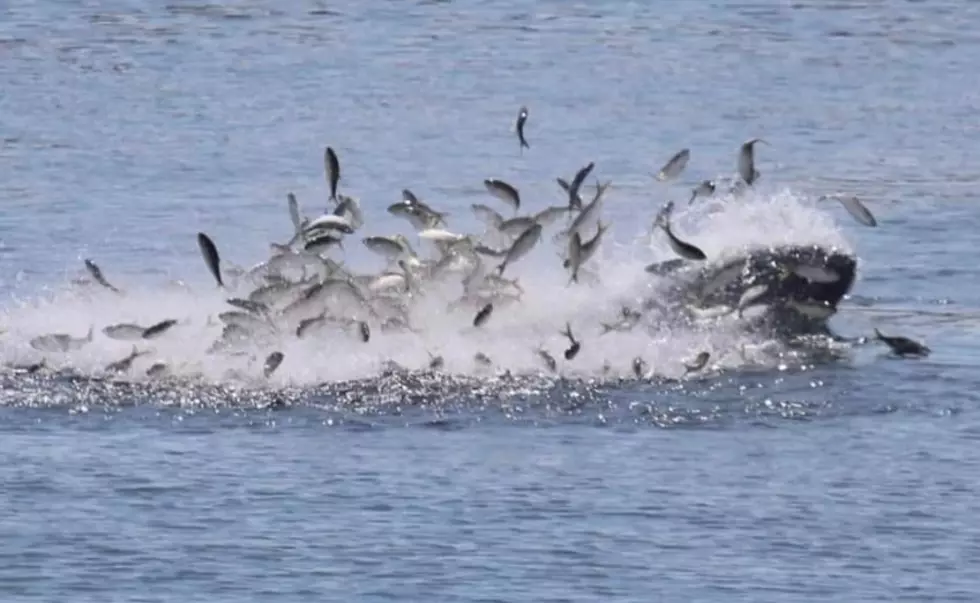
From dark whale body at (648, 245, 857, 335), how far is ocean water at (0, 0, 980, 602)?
17 centimetres

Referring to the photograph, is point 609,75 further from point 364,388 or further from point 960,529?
point 960,529

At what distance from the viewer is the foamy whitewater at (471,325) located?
53.8 ft

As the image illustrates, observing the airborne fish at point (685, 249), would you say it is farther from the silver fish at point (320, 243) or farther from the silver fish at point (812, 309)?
the silver fish at point (320, 243)

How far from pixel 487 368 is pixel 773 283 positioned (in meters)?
2.20

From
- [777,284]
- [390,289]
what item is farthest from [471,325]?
[777,284]

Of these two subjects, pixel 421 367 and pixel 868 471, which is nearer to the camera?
pixel 868 471

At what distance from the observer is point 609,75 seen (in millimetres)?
28484

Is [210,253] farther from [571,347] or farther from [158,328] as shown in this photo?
[571,347]

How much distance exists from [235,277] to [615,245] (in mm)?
3237

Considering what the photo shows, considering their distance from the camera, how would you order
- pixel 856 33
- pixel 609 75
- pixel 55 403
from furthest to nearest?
pixel 856 33 < pixel 609 75 < pixel 55 403

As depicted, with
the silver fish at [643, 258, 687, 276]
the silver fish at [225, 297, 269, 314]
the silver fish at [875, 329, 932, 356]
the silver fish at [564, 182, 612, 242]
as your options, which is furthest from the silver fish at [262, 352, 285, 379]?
the silver fish at [875, 329, 932, 356]

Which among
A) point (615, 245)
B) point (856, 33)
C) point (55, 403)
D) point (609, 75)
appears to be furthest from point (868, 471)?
point (856, 33)

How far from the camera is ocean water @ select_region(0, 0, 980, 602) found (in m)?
12.9

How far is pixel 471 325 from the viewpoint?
55.7ft
